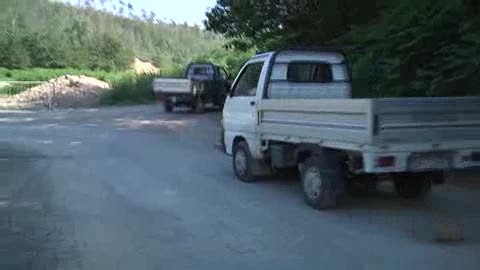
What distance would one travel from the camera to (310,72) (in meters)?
11.4

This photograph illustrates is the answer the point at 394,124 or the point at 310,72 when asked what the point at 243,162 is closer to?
the point at 310,72

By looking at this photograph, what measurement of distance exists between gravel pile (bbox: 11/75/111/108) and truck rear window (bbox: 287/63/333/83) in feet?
82.0

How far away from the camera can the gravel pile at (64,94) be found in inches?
1421

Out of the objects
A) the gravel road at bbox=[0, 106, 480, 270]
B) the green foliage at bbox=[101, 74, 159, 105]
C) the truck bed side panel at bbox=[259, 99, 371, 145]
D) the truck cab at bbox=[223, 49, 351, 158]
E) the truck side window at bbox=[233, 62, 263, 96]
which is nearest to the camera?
the gravel road at bbox=[0, 106, 480, 270]

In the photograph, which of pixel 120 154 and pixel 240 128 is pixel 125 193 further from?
pixel 120 154

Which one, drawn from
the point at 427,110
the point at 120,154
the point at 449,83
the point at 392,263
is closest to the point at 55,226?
the point at 392,263

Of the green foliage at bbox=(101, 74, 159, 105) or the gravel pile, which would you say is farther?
the green foliage at bbox=(101, 74, 159, 105)

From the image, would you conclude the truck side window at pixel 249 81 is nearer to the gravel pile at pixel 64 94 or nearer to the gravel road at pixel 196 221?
the gravel road at pixel 196 221

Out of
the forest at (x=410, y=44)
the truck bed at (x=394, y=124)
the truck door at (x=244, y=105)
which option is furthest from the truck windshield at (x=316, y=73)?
the truck bed at (x=394, y=124)

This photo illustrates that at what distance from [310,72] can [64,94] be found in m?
28.3

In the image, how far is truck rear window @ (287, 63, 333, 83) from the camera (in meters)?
11.2

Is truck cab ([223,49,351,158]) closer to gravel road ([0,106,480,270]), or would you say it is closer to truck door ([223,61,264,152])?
truck door ([223,61,264,152])

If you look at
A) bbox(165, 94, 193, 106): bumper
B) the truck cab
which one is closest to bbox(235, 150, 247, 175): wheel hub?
the truck cab

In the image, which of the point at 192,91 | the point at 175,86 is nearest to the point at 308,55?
the point at 192,91
